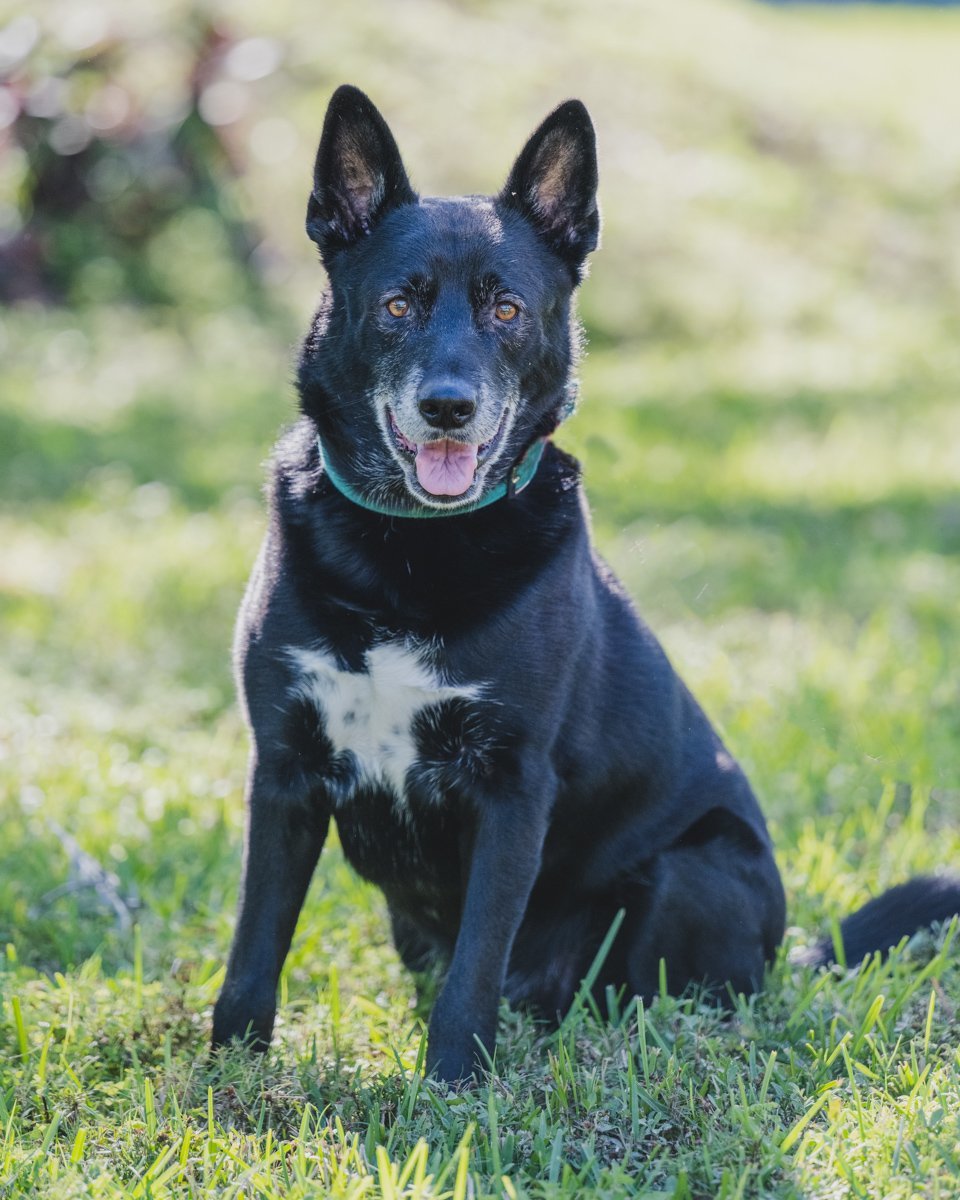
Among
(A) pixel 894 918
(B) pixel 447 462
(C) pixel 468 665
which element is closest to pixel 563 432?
(B) pixel 447 462

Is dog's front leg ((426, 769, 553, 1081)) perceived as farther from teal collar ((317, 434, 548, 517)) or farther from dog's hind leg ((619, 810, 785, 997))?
teal collar ((317, 434, 548, 517))

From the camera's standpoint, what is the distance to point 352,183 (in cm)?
287

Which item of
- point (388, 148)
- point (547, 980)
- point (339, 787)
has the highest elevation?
point (388, 148)

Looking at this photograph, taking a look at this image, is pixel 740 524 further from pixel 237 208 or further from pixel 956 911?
pixel 237 208

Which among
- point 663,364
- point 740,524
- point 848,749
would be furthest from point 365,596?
point 663,364

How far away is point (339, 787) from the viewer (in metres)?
2.68

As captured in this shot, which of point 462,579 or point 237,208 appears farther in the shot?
point 237,208

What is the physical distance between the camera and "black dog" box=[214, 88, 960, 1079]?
259 centimetres

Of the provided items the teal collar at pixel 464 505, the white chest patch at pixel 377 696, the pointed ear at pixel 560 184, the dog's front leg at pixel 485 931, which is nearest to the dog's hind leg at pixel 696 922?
the dog's front leg at pixel 485 931

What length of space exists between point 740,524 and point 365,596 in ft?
13.0

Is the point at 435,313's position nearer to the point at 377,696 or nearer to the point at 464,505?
the point at 464,505

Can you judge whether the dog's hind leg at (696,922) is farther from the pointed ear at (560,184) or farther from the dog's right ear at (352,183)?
the dog's right ear at (352,183)

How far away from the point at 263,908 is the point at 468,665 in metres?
0.60

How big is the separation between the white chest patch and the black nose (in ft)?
1.34
